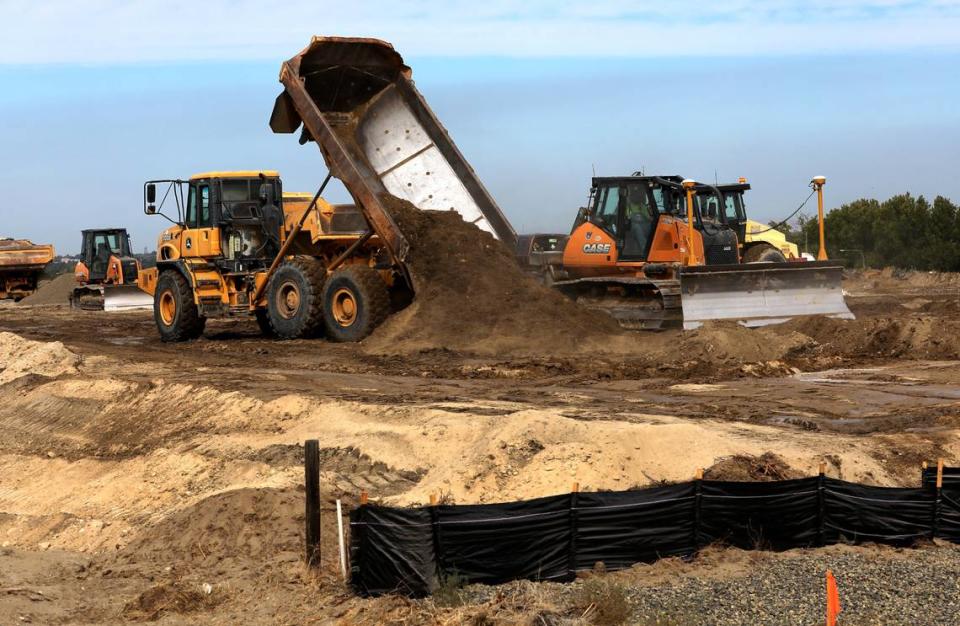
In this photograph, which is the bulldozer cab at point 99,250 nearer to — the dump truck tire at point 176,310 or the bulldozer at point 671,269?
the dump truck tire at point 176,310

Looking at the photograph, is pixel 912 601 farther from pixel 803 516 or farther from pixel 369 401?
pixel 369 401

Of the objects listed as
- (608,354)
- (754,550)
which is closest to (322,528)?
(754,550)

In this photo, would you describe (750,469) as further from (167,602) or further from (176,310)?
(176,310)

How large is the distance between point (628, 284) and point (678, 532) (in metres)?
10.0

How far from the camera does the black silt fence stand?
816 centimetres

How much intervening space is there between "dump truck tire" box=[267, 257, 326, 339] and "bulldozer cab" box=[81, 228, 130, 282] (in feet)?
70.5

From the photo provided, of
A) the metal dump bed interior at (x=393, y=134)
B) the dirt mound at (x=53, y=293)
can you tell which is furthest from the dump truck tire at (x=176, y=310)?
the dirt mound at (x=53, y=293)

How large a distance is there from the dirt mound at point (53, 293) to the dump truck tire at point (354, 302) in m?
30.0

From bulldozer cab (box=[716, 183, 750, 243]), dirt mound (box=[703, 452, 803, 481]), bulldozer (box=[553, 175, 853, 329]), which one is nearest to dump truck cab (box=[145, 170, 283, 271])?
bulldozer (box=[553, 175, 853, 329])

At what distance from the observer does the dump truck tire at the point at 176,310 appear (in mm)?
22219

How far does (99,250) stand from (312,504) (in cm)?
3439

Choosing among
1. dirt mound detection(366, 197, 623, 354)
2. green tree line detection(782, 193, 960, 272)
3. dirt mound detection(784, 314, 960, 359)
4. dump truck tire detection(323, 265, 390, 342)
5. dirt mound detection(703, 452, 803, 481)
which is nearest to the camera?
dirt mound detection(703, 452, 803, 481)

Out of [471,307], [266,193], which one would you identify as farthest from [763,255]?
[266,193]

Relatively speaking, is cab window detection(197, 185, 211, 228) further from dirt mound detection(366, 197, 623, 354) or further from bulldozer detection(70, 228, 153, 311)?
bulldozer detection(70, 228, 153, 311)
